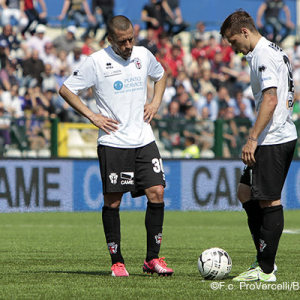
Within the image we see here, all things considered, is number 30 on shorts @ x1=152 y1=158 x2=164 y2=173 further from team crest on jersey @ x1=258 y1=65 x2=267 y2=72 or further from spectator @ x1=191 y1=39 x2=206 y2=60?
spectator @ x1=191 y1=39 x2=206 y2=60

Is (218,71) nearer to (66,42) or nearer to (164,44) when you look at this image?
(164,44)

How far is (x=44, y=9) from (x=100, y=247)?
1266 centimetres

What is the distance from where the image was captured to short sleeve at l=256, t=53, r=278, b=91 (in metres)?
6.65

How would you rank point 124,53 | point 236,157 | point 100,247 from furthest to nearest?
point 236,157
point 100,247
point 124,53

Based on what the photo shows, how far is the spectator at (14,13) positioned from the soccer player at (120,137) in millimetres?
13574

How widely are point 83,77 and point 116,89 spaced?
31cm

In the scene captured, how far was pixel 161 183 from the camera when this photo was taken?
7.55 meters

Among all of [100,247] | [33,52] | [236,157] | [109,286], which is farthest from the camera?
[33,52]

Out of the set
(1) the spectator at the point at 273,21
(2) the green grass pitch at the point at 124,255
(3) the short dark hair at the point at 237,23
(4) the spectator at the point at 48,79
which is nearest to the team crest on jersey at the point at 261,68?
(3) the short dark hair at the point at 237,23

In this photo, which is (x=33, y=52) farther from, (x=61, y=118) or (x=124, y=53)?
(x=124, y=53)

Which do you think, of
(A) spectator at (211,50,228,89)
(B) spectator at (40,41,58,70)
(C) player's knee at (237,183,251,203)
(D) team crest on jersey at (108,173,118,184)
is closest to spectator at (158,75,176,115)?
(A) spectator at (211,50,228,89)

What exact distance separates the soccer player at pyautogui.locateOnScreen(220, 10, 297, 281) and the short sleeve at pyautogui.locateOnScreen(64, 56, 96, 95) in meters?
1.29

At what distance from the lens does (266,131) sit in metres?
6.83

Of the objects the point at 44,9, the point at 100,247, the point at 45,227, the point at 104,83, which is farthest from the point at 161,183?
the point at 44,9
